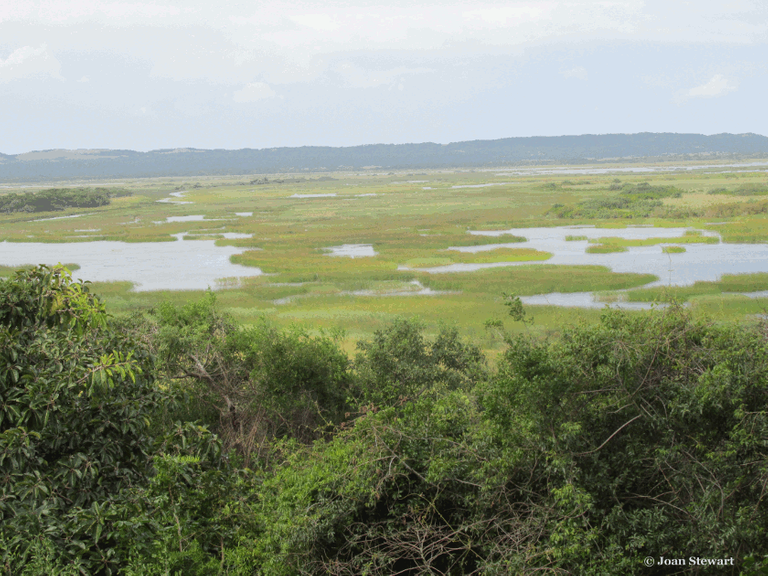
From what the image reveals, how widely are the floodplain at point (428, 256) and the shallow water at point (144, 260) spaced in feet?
0.60

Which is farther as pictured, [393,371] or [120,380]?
[393,371]

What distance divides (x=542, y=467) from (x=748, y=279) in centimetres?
2985

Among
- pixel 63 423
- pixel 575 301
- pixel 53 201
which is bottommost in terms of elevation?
pixel 575 301

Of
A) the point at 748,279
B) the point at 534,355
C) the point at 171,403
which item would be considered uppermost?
the point at 534,355

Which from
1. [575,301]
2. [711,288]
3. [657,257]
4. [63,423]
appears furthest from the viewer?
[657,257]

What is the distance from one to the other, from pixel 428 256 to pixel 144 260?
21251mm

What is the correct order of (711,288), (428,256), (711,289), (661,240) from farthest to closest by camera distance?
(661,240) → (428,256) → (711,288) → (711,289)

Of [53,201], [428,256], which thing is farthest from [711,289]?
[53,201]

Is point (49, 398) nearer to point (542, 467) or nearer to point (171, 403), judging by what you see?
point (171, 403)

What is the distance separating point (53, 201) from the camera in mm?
98625

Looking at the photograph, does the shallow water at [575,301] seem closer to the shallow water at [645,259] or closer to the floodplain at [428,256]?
the shallow water at [645,259]

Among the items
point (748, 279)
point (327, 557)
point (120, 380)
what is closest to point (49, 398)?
point (120, 380)

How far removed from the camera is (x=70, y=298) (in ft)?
24.7

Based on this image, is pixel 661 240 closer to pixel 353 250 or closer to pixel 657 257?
pixel 657 257
